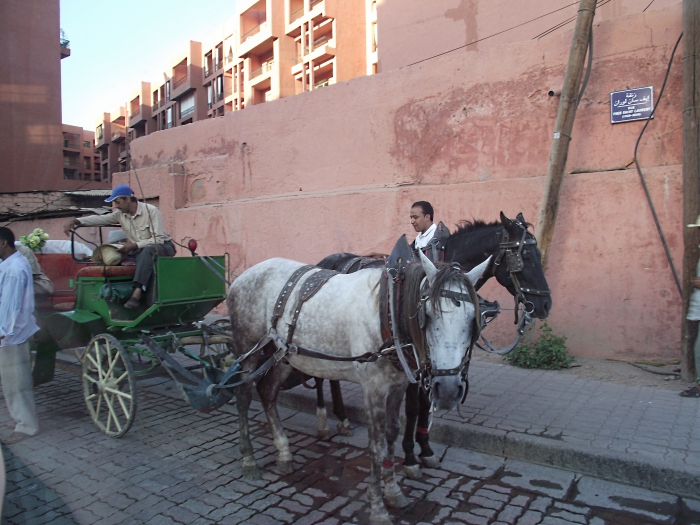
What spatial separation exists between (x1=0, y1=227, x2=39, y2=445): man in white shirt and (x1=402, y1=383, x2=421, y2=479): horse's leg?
3.41 meters

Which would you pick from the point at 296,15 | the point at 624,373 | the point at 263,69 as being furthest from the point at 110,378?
the point at 263,69

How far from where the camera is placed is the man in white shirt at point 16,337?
170 inches

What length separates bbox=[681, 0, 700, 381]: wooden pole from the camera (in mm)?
4887

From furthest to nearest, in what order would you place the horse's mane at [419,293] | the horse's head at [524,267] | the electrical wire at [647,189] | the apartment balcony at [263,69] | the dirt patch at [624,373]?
the apartment balcony at [263,69] < the electrical wire at [647,189] < the dirt patch at [624,373] < the horse's head at [524,267] < the horse's mane at [419,293]

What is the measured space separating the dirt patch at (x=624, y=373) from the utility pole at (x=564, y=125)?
127cm

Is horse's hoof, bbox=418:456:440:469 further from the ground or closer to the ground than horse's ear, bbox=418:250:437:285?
closer to the ground

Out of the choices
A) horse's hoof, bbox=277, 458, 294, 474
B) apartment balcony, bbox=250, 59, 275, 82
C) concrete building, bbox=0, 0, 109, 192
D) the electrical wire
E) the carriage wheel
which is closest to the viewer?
horse's hoof, bbox=277, 458, 294, 474

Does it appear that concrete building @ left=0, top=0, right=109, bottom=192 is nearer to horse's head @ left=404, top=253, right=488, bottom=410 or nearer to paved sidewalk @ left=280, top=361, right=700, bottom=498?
paved sidewalk @ left=280, top=361, right=700, bottom=498

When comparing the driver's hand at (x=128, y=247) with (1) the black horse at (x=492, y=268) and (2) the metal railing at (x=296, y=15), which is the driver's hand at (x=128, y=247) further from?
(2) the metal railing at (x=296, y=15)

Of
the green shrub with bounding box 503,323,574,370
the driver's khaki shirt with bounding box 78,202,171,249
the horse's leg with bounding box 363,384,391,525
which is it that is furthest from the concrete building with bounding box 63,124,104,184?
the horse's leg with bounding box 363,384,391,525

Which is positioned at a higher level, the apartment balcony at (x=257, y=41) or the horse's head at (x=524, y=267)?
the apartment balcony at (x=257, y=41)

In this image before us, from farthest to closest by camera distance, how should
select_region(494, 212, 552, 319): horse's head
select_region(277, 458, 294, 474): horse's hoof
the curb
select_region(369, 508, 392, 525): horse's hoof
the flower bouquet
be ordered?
the flower bouquet → select_region(494, 212, 552, 319): horse's head → select_region(277, 458, 294, 474): horse's hoof → the curb → select_region(369, 508, 392, 525): horse's hoof

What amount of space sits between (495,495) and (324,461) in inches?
51.9

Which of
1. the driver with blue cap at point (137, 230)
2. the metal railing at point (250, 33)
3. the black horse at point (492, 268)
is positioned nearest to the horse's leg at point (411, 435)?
the black horse at point (492, 268)
